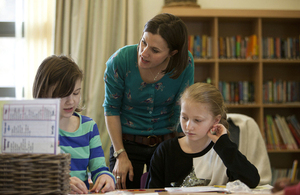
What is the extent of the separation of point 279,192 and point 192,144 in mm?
700

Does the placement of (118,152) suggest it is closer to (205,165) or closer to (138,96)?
(138,96)

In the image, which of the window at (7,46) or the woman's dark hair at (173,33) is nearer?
the woman's dark hair at (173,33)

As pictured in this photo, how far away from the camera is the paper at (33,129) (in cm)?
71

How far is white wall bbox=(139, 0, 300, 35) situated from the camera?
10.3 feet

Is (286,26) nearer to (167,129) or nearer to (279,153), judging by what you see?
(279,153)

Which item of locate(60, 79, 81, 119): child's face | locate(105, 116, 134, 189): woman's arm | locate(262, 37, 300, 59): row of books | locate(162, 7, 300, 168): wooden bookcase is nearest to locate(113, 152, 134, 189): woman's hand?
locate(105, 116, 134, 189): woman's arm

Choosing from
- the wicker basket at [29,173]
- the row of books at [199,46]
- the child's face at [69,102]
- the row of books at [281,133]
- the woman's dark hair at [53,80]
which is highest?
the row of books at [199,46]

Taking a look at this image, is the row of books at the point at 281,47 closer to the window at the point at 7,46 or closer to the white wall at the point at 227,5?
the white wall at the point at 227,5

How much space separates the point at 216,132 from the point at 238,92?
194cm

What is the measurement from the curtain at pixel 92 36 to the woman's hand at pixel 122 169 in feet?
4.77

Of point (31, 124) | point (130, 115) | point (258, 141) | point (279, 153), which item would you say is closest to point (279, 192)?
point (31, 124)

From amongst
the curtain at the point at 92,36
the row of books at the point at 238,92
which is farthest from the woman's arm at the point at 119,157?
the row of books at the point at 238,92

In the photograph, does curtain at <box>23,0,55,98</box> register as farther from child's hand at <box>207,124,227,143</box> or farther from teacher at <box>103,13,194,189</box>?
child's hand at <box>207,124,227,143</box>

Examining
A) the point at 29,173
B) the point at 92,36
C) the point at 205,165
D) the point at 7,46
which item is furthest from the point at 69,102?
the point at 7,46
